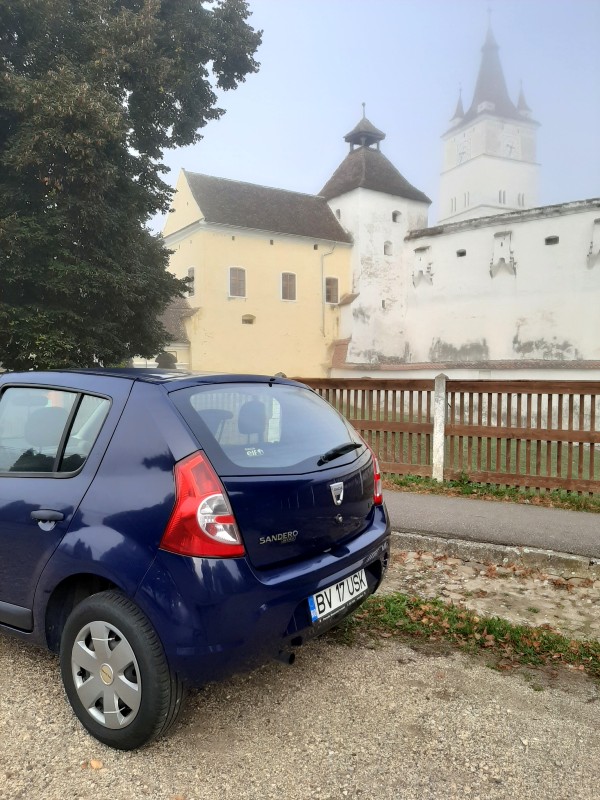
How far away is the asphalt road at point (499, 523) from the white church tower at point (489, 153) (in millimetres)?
68892

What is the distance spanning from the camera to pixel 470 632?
387 cm

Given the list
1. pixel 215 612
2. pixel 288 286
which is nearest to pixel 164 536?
pixel 215 612

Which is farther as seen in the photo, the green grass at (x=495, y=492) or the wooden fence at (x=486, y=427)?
the wooden fence at (x=486, y=427)

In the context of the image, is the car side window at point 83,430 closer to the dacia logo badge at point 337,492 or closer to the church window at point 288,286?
the dacia logo badge at point 337,492

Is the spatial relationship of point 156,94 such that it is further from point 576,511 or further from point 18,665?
point 18,665

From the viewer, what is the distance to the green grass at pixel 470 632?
356 cm

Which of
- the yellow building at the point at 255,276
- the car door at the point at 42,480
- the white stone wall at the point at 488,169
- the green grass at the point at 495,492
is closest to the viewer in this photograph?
the car door at the point at 42,480

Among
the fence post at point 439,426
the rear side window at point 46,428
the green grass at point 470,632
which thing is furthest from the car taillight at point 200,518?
the fence post at point 439,426

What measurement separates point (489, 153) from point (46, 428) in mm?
85481

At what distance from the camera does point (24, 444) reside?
127 inches

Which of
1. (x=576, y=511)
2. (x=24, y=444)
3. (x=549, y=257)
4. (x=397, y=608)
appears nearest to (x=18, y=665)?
(x=24, y=444)

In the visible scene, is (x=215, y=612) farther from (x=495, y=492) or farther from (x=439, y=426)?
(x=439, y=426)

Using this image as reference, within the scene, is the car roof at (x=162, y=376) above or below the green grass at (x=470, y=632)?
above

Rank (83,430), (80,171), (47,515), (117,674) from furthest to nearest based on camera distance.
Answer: (80,171)
(83,430)
(47,515)
(117,674)
